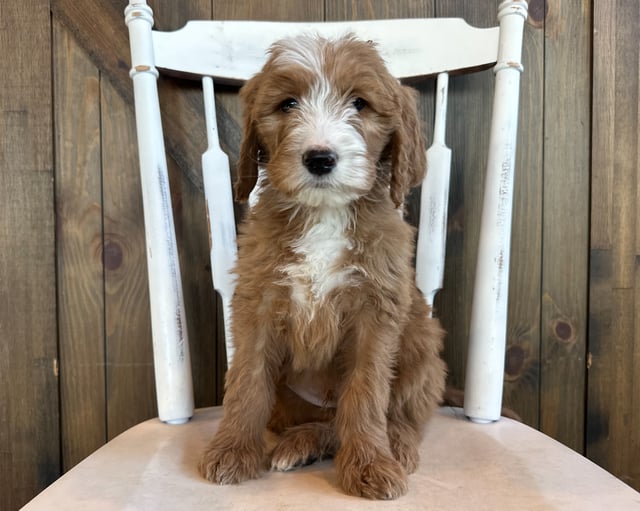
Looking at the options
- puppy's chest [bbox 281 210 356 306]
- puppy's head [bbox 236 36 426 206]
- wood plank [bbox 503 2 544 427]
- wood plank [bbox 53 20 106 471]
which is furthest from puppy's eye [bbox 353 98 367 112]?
wood plank [bbox 53 20 106 471]

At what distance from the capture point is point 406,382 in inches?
43.8

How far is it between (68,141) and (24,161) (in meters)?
0.14

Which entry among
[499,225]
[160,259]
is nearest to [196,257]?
[160,259]

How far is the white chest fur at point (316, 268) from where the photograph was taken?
1025mm

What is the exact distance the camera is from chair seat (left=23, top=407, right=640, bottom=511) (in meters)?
0.82

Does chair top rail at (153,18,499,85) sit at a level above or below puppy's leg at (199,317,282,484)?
above

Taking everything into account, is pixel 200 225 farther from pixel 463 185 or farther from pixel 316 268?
pixel 463 185

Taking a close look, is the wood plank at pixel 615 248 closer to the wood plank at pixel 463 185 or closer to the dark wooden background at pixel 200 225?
the dark wooden background at pixel 200 225

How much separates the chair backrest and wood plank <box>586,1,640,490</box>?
0.45m

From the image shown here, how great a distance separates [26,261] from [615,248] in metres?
1.75

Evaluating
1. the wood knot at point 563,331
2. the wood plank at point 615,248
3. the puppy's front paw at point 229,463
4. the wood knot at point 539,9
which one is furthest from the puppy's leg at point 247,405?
the wood knot at point 539,9

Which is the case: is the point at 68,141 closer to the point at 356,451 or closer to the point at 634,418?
the point at 356,451

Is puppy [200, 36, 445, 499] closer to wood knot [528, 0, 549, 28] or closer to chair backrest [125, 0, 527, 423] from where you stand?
chair backrest [125, 0, 527, 423]

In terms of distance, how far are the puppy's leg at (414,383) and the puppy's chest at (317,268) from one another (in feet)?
0.72
